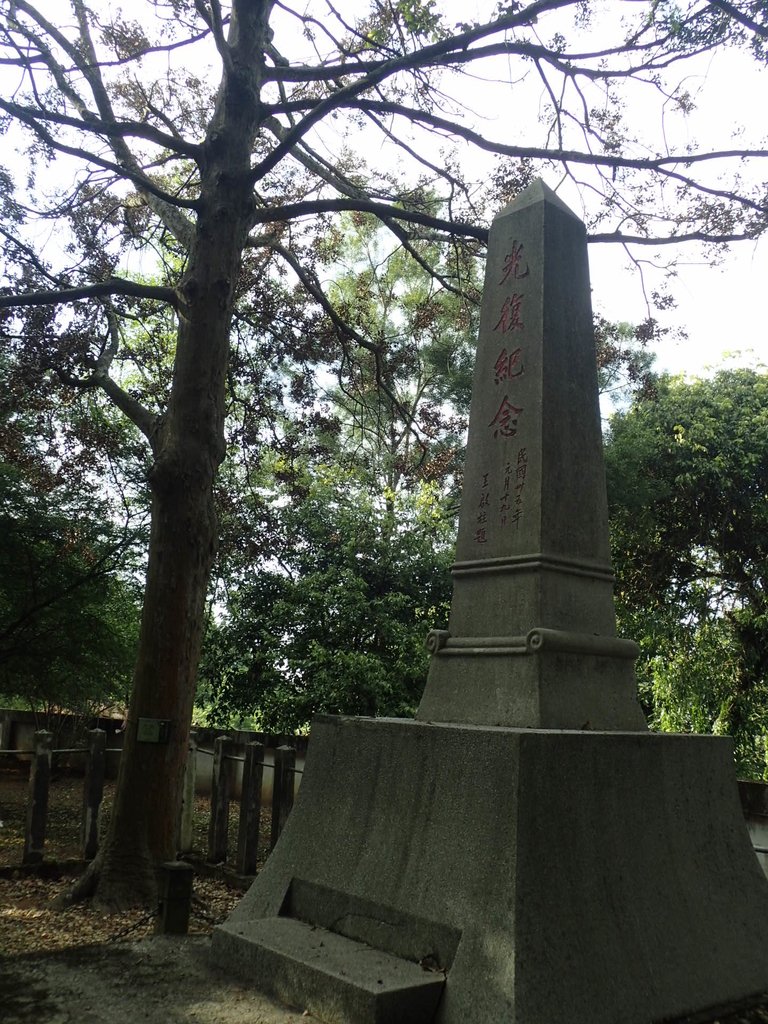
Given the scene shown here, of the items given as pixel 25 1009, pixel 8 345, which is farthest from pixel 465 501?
pixel 8 345

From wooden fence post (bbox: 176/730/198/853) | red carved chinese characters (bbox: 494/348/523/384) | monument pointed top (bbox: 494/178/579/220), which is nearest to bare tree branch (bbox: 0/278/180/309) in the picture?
monument pointed top (bbox: 494/178/579/220)

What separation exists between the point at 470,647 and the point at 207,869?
15.2 ft

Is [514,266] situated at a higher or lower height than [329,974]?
higher

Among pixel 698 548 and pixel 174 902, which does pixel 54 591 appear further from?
pixel 698 548

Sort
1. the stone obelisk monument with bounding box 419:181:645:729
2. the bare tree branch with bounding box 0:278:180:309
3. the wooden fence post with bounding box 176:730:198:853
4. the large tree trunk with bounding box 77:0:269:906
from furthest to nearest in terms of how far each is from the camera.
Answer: the wooden fence post with bounding box 176:730:198:853 < the bare tree branch with bounding box 0:278:180:309 < the large tree trunk with bounding box 77:0:269:906 < the stone obelisk monument with bounding box 419:181:645:729

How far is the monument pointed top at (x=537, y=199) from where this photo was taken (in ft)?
15.3

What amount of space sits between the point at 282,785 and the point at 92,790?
71.2 inches

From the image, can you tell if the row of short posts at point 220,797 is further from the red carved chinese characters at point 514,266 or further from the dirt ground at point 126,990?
the red carved chinese characters at point 514,266

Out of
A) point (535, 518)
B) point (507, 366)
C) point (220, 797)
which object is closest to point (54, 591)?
point (220, 797)

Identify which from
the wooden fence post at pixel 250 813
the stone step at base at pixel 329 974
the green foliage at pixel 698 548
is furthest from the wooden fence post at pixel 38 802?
the green foliage at pixel 698 548

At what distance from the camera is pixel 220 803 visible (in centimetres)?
759

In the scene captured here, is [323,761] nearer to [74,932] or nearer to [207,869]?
[74,932]

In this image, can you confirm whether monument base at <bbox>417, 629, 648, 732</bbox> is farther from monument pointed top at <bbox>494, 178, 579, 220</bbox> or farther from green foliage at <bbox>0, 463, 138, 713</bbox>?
green foliage at <bbox>0, 463, 138, 713</bbox>

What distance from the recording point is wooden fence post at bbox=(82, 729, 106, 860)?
7.45 m
